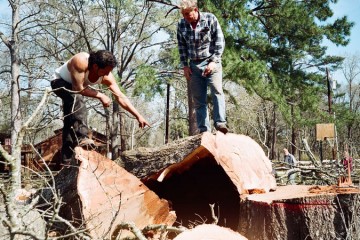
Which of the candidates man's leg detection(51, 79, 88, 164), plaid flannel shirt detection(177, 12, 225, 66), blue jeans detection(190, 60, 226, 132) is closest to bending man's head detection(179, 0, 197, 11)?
plaid flannel shirt detection(177, 12, 225, 66)

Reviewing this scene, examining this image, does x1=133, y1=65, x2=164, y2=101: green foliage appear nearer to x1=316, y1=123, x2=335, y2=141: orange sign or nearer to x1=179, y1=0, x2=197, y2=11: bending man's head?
x1=316, y1=123, x2=335, y2=141: orange sign

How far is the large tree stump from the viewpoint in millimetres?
2734

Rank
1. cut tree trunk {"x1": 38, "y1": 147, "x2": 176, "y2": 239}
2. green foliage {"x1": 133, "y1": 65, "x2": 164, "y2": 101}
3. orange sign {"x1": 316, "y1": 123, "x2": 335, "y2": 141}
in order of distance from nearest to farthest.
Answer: cut tree trunk {"x1": 38, "y1": 147, "x2": 176, "y2": 239} → orange sign {"x1": 316, "y1": 123, "x2": 335, "y2": 141} → green foliage {"x1": 133, "y1": 65, "x2": 164, "y2": 101}

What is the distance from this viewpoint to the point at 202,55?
440 cm

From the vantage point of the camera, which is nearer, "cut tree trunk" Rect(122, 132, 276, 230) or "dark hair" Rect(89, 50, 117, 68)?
"cut tree trunk" Rect(122, 132, 276, 230)

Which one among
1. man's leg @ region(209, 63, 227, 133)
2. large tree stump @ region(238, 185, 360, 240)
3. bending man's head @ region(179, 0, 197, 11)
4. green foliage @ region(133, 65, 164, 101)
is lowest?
large tree stump @ region(238, 185, 360, 240)

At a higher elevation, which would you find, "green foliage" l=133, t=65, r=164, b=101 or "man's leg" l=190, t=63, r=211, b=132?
"green foliage" l=133, t=65, r=164, b=101

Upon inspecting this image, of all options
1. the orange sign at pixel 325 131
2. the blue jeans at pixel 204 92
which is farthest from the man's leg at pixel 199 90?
the orange sign at pixel 325 131

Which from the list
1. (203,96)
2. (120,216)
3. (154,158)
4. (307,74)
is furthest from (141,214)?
(307,74)

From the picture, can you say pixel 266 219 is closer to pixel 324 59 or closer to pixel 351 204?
pixel 351 204

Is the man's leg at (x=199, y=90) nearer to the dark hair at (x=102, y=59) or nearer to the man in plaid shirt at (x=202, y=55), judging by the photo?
the man in plaid shirt at (x=202, y=55)

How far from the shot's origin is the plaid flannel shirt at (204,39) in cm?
437

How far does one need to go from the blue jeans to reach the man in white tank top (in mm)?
677

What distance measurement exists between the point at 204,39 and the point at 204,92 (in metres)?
0.53
